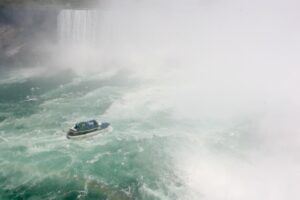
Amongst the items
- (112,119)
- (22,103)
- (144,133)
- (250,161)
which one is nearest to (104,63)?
(22,103)

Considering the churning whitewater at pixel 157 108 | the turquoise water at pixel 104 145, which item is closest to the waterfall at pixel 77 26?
the churning whitewater at pixel 157 108

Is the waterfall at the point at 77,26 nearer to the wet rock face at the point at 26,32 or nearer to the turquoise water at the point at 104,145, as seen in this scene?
the wet rock face at the point at 26,32

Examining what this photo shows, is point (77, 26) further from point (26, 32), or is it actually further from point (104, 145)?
point (104, 145)

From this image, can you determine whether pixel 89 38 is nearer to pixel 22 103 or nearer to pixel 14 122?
pixel 22 103

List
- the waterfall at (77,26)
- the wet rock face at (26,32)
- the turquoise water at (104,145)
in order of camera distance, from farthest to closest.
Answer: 1. the waterfall at (77,26)
2. the wet rock face at (26,32)
3. the turquoise water at (104,145)

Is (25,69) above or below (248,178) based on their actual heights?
above
